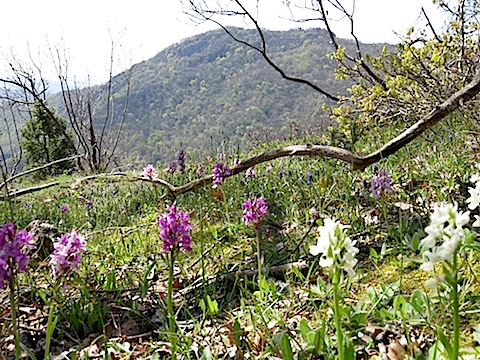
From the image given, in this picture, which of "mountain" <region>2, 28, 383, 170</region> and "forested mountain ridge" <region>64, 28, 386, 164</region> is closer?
"mountain" <region>2, 28, 383, 170</region>

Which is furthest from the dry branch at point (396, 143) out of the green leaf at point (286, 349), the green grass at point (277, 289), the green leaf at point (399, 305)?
the green leaf at point (286, 349)

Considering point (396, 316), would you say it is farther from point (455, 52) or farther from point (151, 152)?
point (151, 152)

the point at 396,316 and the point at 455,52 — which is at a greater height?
the point at 455,52

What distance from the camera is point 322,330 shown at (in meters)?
1.19

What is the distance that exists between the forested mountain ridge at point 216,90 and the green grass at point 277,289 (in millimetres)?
39576

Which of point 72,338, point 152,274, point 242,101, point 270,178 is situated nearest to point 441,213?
point 72,338

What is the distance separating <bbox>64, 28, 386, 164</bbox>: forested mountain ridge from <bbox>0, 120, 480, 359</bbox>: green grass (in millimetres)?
39576

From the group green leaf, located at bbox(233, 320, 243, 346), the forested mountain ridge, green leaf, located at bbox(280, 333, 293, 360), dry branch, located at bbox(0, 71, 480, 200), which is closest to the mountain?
the forested mountain ridge

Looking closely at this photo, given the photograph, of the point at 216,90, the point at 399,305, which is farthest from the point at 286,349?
the point at 216,90

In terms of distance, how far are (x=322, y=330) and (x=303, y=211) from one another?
1.70 metres

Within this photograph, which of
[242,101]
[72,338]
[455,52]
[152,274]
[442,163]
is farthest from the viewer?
[242,101]

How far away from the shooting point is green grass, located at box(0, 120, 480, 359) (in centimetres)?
132

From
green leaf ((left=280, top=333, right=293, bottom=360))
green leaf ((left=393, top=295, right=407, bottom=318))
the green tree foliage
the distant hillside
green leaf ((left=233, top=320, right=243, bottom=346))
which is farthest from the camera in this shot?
the distant hillside

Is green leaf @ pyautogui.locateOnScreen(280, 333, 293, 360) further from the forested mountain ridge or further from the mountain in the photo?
the mountain
